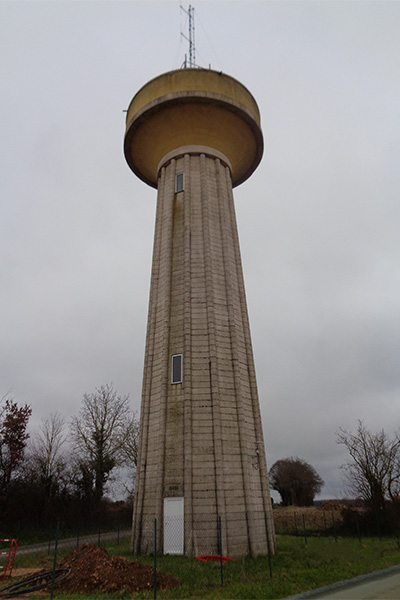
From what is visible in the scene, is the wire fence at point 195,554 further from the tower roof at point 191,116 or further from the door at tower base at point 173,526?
the tower roof at point 191,116

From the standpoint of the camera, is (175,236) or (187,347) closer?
(187,347)

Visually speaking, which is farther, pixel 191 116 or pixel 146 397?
pixel 191 116

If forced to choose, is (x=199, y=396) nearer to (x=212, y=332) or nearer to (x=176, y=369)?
(x=176, y=369)

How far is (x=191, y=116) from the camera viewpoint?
23172 millimetres

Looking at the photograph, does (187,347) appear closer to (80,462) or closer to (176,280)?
(176,280)

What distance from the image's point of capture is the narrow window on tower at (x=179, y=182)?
23438mm

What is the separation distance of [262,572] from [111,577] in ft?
15.7

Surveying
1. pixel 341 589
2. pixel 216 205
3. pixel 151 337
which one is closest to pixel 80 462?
pixel 151 337

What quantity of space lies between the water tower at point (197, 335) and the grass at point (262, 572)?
4.42ft

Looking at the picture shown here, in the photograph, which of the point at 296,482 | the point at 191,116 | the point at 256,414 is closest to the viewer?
the point at 256,414

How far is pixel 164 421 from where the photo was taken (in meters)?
17.8

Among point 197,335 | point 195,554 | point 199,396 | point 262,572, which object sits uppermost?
point 197,335

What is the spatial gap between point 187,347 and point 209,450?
14.4 ft

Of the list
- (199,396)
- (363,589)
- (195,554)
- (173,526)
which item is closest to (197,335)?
(199,396)
